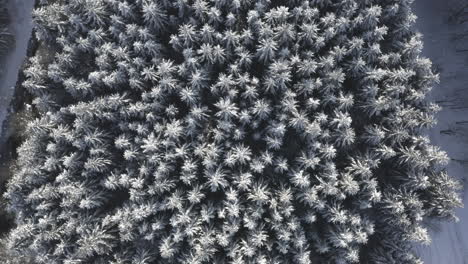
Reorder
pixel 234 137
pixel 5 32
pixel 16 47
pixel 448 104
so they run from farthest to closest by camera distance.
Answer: pixel 16 47
pixel 5 32
pixel 448 104
pixel 234 137

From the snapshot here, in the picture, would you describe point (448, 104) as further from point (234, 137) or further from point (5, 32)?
point (5, 32)

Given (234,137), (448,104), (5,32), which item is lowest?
(448,104)

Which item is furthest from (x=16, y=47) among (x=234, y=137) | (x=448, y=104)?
(x=448, y=104)

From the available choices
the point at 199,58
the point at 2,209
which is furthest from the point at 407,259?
the point at 2,209

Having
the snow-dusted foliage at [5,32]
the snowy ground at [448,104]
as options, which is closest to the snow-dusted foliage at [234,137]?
the snowy ground at [448,104]

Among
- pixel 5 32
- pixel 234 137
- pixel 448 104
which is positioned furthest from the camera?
pixel 5 32

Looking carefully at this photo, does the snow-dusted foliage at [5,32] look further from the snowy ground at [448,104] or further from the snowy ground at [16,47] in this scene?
the snowy ground at [448,104]
